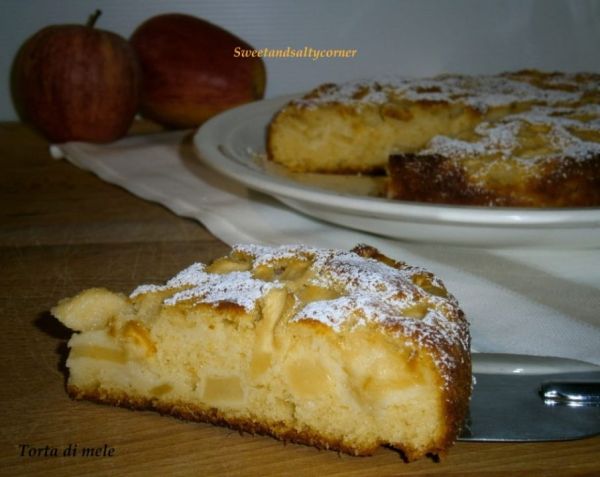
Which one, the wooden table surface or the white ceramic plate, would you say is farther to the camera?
the white ceramic plate

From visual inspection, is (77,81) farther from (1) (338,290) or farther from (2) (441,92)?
(1) (338,290)

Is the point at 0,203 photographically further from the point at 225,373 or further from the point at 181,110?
the point at 225,373

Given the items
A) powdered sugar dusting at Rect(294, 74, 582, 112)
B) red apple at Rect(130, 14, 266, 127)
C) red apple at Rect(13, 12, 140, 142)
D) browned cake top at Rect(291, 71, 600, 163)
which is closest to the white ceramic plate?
browned cake top at Rect(291, 71, 600, 163)

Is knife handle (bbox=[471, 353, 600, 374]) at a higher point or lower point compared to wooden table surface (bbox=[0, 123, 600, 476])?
higher

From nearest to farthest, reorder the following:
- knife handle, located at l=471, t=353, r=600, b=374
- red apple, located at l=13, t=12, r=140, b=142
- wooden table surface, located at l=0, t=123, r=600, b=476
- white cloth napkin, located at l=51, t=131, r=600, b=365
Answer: wooden table surface, located at l=0, t=123, r=600, b=476 < knife handle, located at l=471, t=353, r=600, b=374 < white cloth napkin, located at l=51, t=131, r=600, b=365 < red apple, located at l=13, t=12, r=140, b=142

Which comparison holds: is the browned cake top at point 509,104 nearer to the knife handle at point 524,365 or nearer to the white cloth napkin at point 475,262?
the white cloth napkin at point 475,262

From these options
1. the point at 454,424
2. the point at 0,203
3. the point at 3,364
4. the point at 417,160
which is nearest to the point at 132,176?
the point at 0,203

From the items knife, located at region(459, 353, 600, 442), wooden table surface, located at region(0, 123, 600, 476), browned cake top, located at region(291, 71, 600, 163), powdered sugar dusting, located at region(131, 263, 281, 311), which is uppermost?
browned cake top, located at region(291, 71, 600, 163)

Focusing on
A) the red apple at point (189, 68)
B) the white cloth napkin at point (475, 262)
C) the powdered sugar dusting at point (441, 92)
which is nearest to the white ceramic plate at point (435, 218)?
the white cloth napkin at point (475, 262)

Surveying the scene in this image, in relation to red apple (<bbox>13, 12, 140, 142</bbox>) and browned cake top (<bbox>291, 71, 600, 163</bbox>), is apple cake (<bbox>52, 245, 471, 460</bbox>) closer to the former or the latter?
browned cake top (<bbox>291, 71, 600, 163</bbox>)
